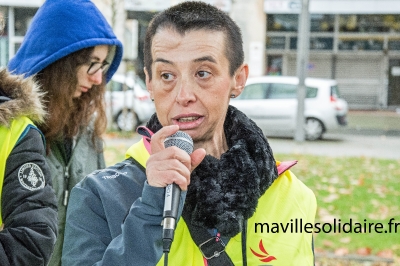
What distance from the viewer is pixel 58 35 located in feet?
9.59

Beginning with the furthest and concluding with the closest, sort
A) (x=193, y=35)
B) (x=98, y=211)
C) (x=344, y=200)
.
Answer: (x=344, y=200) < (x=193, y=35) < (x=98, y=211)

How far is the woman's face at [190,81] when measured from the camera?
74.6 inches

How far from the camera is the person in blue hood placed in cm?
285

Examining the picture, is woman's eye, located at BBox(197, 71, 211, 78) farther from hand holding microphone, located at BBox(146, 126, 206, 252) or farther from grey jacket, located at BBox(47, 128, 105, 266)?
grey jacket, located at BBox(47, 128, 105, 266)

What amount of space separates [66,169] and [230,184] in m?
1.24

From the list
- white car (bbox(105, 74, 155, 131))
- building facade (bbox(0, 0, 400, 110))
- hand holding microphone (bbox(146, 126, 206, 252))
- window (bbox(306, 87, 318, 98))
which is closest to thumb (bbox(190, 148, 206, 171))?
hand holding microphone (bbox(146, 126, 206, 252))

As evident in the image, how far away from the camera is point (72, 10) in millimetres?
3012

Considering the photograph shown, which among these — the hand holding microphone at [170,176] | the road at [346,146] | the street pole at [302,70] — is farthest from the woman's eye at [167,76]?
the street pole at [302,70]

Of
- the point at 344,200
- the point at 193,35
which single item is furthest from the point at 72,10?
the point at 344,200

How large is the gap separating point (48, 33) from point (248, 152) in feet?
4.66

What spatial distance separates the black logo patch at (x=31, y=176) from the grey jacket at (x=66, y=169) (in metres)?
0.74

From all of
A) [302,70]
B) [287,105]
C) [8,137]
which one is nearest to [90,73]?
[8,137]

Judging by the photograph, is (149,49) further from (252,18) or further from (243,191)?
(252,18)

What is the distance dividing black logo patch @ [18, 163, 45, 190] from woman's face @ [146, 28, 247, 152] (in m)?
0.47
